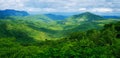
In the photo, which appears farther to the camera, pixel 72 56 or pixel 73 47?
pixel 73 47

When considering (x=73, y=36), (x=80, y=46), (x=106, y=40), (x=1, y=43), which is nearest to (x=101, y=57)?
(x=80, y=46)

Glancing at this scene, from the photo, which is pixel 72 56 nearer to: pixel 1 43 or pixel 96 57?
pixel 96 57

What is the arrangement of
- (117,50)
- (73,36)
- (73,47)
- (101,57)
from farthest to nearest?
(73,36)
(73,47)
(117,50)
(101,57)

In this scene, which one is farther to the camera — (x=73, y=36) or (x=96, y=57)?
(x=73, y=36)

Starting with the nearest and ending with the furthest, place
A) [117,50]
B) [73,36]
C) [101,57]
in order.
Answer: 1. [101,57]
2. [117,50]
3. [73,36]

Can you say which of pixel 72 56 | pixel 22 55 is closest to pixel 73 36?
pixel 22 55

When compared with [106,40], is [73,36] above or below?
below

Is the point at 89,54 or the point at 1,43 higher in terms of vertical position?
the point at 89,54

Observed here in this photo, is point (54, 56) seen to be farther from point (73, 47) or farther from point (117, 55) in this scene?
point (117, 55)

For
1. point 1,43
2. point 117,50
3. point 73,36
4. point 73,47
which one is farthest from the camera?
point 73,36
